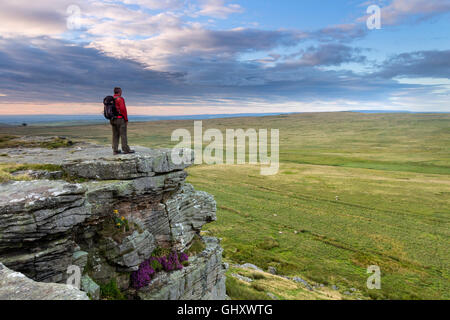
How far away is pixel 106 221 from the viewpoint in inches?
600

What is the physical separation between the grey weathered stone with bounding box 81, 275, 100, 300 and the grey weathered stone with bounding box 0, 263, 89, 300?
513 cm

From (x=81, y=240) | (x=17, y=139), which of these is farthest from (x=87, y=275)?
(x=17, y=139)

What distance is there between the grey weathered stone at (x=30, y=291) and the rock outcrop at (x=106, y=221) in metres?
2.94

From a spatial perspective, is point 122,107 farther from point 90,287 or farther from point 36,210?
point 90,287

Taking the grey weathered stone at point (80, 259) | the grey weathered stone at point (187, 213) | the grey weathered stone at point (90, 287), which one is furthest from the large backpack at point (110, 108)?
the grey weathered stone at point (90, 287)

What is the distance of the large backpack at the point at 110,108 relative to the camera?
1542cm

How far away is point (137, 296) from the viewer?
1522 cm

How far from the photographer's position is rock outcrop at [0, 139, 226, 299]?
10.8 m

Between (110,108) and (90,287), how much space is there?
9387mm

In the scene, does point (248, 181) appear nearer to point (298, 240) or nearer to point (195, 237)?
point (298, 240)

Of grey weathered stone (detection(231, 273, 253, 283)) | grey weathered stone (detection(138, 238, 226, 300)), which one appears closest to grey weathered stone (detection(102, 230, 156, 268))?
grey weathered stone (detection(138, 238, 226, 300))

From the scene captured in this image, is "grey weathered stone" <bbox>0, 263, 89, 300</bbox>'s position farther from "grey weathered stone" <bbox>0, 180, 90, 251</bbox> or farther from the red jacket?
the red jacket

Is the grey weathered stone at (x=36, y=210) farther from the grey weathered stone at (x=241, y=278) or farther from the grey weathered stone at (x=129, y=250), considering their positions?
the grey weathered stone at (x=241, y=278)
